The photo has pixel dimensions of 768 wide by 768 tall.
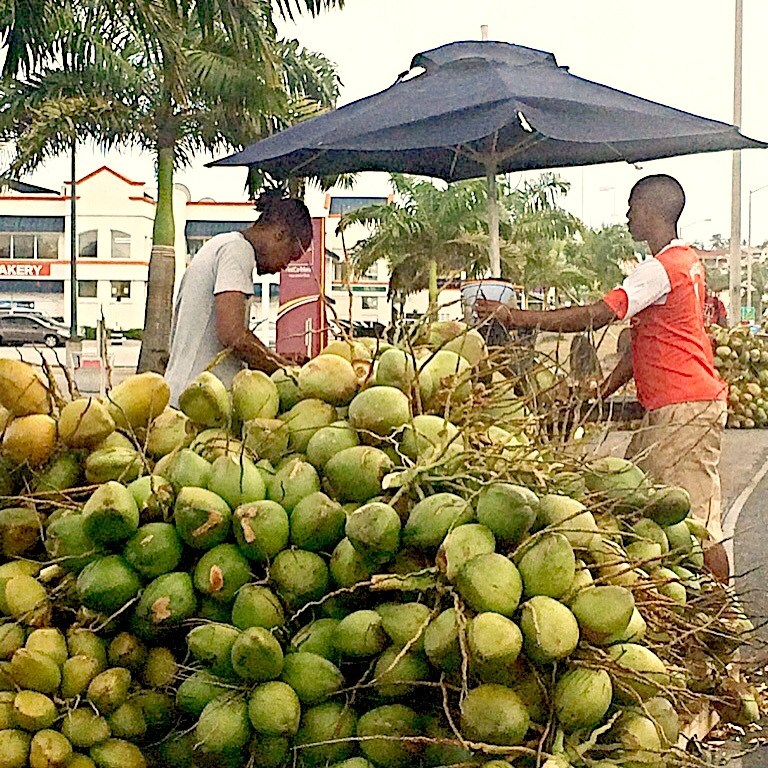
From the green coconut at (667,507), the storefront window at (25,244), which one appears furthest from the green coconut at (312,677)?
the storefront window at (25,244)

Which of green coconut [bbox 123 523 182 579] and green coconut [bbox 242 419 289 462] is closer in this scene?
green coconut [bbox 123 523 182 579]

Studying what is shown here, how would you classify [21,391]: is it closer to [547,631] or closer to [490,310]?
[547,631]

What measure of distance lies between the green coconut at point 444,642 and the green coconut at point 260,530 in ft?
0.96

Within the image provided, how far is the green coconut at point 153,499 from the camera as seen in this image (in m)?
1.76

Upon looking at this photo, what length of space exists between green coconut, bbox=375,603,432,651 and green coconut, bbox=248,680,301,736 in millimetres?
164

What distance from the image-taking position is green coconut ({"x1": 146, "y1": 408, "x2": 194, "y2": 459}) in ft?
6.52

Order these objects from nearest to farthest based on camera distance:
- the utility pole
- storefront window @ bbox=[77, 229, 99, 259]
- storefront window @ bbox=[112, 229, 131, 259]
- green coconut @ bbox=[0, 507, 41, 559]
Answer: green coconut @ bbox=[0, 507, 41, 559] < the utility pole < storefront window @ bbox=[77, 229, 99, 259] < storefront window @ bbox=[112, 229, 131, 259]

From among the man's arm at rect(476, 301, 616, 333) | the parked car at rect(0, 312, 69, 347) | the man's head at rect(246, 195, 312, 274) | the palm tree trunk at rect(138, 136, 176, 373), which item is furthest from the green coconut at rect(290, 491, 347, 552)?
the parked car at rect(0, 312, 69, 347)

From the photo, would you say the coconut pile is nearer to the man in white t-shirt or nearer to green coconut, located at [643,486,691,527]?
green coconut, located at [643,486,691,527]

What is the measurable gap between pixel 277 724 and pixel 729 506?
713 cm

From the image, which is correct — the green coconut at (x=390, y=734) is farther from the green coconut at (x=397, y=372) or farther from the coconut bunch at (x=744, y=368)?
the coconut bunch at (x=744, y=368)

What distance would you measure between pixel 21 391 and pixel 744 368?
1147 cm

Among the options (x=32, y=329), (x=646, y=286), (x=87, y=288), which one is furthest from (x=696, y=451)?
(x=87, y=288)

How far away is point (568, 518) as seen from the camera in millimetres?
1614
